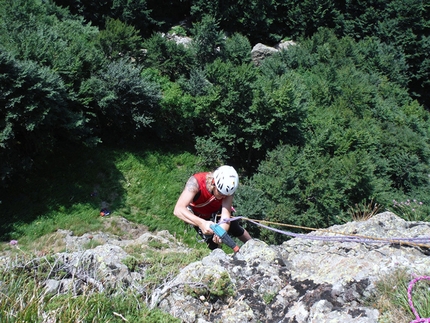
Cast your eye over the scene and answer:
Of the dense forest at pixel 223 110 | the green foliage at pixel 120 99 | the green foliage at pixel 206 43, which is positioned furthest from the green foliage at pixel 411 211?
the green foliage at pixel 206 43

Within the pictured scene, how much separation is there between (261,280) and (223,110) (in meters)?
9.19

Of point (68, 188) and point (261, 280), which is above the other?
point (261, 280)

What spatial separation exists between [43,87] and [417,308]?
909cm

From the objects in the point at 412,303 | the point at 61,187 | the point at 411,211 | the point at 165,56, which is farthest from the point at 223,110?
the point at 412,303

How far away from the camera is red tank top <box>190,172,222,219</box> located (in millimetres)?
5109

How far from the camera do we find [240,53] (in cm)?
1778

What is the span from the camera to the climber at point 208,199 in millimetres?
4820

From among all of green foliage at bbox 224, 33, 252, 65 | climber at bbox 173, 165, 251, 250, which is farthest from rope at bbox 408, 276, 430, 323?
green foliage at bbox 224, 33, 252, 65

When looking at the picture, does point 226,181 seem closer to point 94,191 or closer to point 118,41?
point 94,191

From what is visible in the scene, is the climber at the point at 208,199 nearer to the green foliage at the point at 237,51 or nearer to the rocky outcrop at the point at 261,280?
the rocky outcrop at the point at 261,280

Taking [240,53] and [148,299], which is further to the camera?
[240,53]

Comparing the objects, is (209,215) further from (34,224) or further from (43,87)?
(43,87)

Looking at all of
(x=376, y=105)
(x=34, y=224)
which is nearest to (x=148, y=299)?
(x=34, y=224)

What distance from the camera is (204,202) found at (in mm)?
5227
